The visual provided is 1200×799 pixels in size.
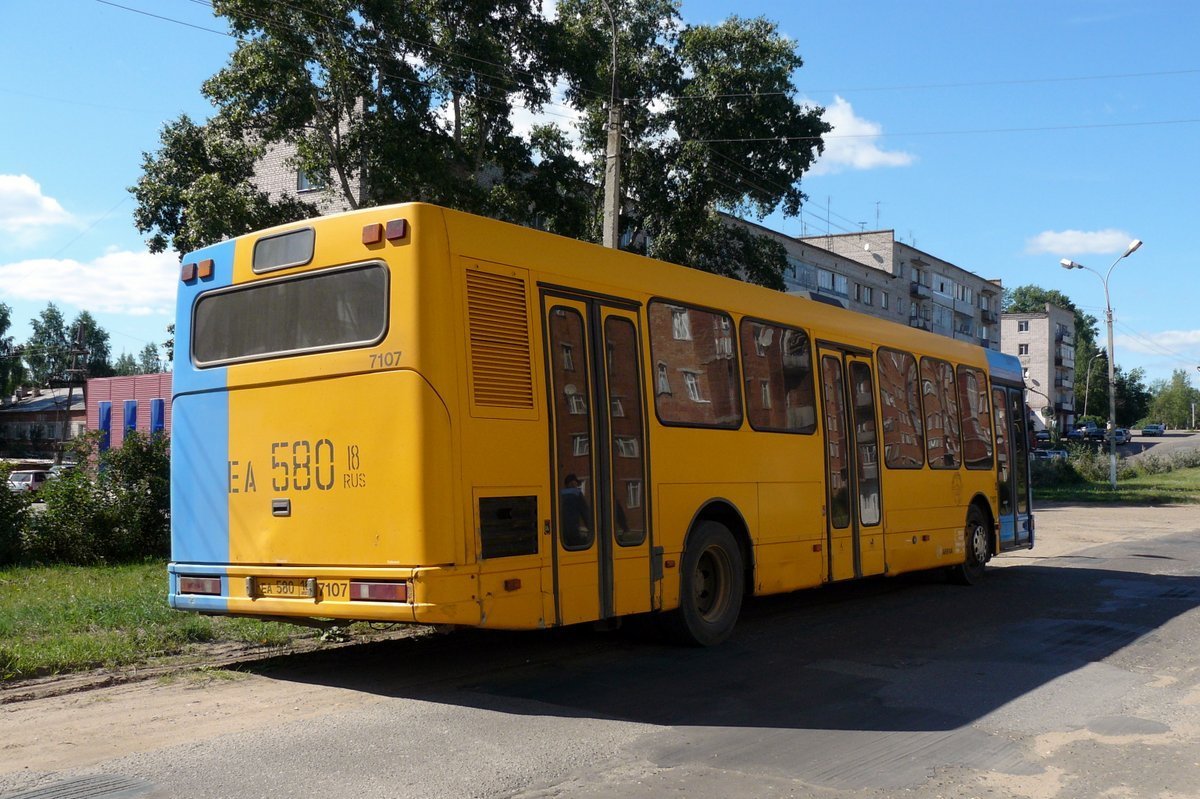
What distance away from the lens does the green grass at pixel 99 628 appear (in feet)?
27.2

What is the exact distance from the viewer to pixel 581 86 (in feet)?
95.1

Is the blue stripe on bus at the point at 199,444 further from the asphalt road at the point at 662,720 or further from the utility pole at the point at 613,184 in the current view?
the utility pole at the point at 613,184

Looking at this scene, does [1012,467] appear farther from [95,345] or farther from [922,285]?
[95,345]

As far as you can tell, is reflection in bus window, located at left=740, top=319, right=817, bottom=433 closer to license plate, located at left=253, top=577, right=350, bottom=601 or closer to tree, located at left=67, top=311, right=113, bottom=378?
license plate, located at left=253, top=577, right=350, bottom=601

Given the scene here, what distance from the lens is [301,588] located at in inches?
289

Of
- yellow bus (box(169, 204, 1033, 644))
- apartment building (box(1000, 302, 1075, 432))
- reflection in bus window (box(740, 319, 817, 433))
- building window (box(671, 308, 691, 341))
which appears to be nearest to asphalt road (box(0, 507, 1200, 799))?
yellow bus (box(169, 204, 1033, 644))

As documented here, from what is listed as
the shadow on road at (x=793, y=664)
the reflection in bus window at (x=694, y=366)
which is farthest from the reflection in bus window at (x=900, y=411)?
the reflection in bus window at (x=694, y=366)

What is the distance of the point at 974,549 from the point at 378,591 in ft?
34.0

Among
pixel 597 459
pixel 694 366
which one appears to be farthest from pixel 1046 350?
pixel 597 459

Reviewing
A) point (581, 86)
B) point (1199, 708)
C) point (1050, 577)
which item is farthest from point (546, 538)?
point (581, 86)

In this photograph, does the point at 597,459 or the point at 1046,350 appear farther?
the point at 1046,350

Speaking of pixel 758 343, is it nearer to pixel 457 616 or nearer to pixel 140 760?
pixel 457 616

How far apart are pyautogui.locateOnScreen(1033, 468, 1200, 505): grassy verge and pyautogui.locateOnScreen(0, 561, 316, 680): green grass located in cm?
3415

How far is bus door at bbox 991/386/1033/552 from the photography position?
616 inches
